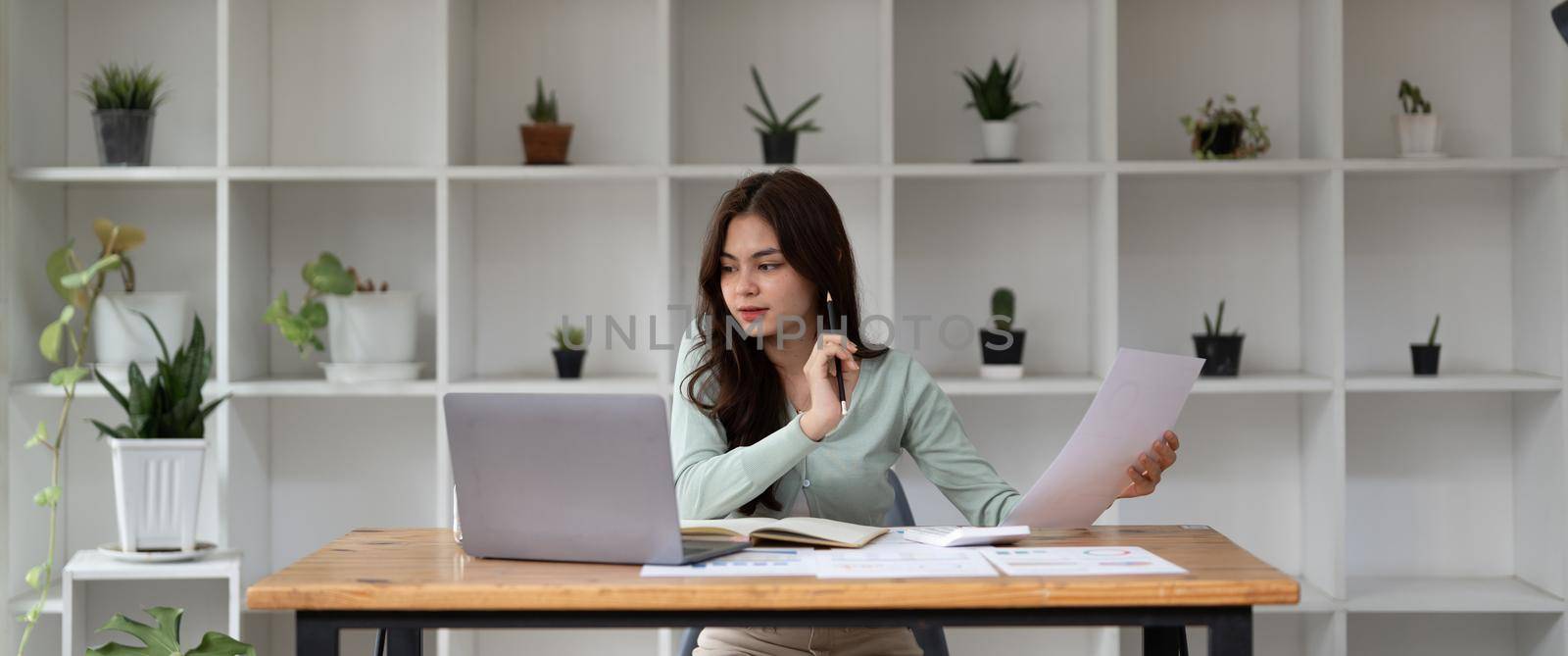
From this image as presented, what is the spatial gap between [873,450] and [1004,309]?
3.58 feet

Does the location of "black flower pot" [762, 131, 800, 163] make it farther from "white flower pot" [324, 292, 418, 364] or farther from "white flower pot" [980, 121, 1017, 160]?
"white flower pot" [324, 292, 418, 364]

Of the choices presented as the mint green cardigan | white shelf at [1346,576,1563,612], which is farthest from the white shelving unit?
the mint green cardigan

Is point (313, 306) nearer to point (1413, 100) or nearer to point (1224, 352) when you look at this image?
point (1224, 352)

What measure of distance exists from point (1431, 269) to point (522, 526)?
8.64ft

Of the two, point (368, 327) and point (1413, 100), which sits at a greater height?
point (1413, 100)

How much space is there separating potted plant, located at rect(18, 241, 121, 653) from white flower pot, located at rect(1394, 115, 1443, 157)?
298 centimetres

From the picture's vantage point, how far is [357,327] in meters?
3.08

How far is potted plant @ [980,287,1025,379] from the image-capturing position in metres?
3.08

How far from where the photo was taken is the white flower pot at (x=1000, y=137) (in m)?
3.10

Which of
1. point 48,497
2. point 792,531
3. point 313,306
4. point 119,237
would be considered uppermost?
point 119,237

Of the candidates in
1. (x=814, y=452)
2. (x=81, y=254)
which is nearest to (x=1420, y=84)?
(x=814, y=452)

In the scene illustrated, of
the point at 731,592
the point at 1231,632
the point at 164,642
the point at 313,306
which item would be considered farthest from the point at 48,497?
the point at 1231,632

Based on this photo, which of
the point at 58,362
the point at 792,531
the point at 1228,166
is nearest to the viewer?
the point at 792,531

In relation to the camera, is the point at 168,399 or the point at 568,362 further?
the point at 568,362
